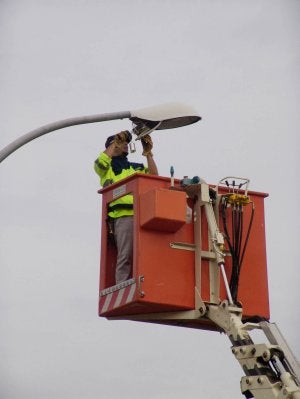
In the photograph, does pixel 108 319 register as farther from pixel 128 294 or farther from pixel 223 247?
pixel 223 247

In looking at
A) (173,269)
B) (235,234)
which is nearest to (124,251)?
(173,269)

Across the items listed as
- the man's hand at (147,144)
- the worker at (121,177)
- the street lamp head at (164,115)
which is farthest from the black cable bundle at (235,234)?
the man's hand at (147,144)

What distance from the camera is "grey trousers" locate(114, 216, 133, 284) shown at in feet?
41.0

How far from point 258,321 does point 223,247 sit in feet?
3.11

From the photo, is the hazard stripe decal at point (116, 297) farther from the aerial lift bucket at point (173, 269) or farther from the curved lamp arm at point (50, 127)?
the curved lamp arm at point (50, 127)

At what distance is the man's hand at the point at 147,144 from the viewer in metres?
13.6

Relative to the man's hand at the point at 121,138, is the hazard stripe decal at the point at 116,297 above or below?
below

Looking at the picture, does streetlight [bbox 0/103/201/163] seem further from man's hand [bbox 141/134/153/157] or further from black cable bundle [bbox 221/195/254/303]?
black cable bundle [bbox 221/195/254/303]

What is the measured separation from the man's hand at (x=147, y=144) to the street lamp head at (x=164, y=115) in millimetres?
273

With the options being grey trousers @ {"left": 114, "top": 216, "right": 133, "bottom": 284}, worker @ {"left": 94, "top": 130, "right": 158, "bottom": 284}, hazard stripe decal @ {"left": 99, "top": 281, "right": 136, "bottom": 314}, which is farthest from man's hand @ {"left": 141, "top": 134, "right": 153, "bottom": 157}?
hazard stripe decal @ {"left": 99, "top": 281, "right": 136, "bottom": 314}

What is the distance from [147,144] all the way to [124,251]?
5.94 ft

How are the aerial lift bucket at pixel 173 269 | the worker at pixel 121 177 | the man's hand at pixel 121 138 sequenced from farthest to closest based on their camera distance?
the man's hand at pixel 121 138
the worker at pixel 121 177
the aerial lift bucket at pixel 173 269

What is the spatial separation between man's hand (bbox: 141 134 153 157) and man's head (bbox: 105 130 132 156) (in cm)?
23

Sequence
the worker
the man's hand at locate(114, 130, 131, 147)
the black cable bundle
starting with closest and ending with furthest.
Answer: the black cable bundle
the worker
the man's hand at locate(114, 130, 131, 147)
